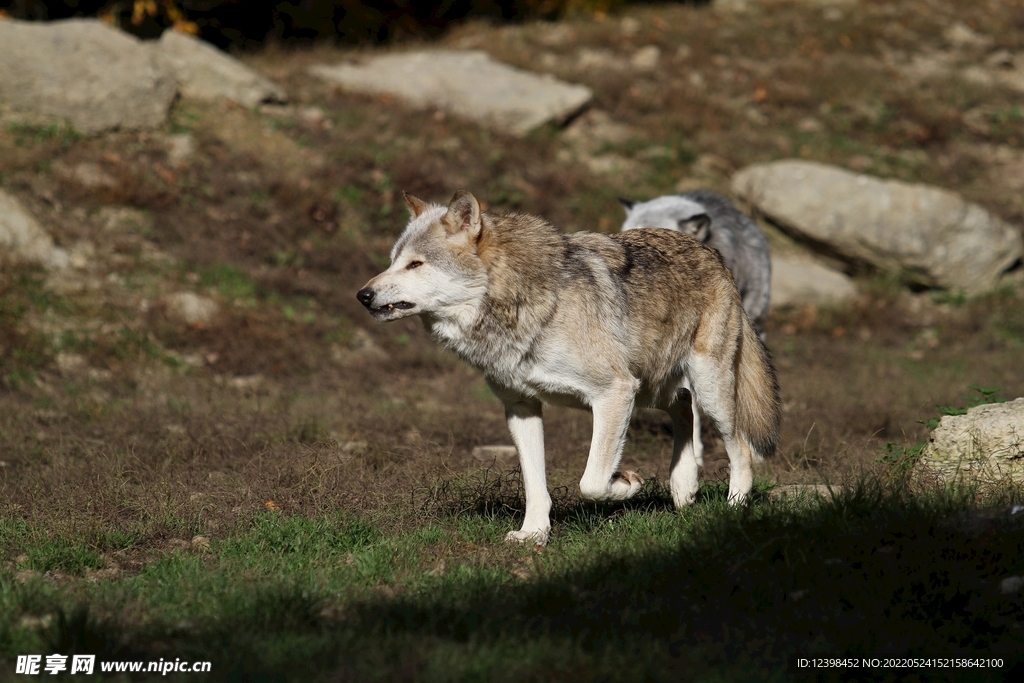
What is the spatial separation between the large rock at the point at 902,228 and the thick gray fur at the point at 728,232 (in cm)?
552

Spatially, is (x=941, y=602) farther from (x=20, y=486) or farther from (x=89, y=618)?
(x=20, y=486)

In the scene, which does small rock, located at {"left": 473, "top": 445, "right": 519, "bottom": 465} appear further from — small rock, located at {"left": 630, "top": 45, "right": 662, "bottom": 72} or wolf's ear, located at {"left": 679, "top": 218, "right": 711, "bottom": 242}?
small rock, located at {"left": 630, "top": 45, "right": 662, "bottom": 72}

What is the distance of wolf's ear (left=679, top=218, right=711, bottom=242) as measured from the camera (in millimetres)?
8923

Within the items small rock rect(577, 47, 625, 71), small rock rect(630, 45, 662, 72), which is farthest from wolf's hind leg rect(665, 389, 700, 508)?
small rock rect(630, 45, 662, 72)

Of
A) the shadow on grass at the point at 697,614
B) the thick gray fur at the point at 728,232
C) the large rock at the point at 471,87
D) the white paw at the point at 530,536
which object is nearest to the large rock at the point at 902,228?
the large rock at the point at 471,87

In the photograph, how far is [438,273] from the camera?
543 centimetres

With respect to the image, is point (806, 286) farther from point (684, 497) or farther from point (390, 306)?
point (390, 306)

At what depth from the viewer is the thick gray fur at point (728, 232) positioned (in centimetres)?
951

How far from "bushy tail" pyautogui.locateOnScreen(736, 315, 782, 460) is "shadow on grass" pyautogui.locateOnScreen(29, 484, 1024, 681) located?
5.08ft

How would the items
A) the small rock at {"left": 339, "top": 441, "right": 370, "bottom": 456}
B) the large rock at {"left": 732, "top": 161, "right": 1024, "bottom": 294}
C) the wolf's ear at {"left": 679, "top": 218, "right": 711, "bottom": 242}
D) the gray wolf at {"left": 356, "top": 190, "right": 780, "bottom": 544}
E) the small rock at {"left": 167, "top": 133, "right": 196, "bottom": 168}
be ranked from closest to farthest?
the gray wolf at {"left": 356, "top": 190, "right": 780, "bottom": 544}, the small rock at {"left": 339, "top": 441, "right": 370, "bottom": 456}, the wolf's ear at {"left": 679, "top": 218, "right": 711, "bottom": 242}, the small rock at {"left": 167, "top": 133, "right": 196, "bottom": 168}, the large rock at {"left": 732, "top": 161, "right": 1024, "bottom": 294}

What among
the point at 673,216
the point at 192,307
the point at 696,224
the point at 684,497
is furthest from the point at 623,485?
the point at 192,307

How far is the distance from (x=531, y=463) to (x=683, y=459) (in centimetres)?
126

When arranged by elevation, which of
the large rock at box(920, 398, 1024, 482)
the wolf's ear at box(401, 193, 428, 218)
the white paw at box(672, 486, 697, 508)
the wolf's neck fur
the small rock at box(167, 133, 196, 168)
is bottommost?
the small rock at box(167, 133, 196, 168)

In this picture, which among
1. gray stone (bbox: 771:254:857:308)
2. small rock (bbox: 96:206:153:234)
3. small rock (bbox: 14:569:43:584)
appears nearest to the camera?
small rock (bbox: 14:569:43:584)
